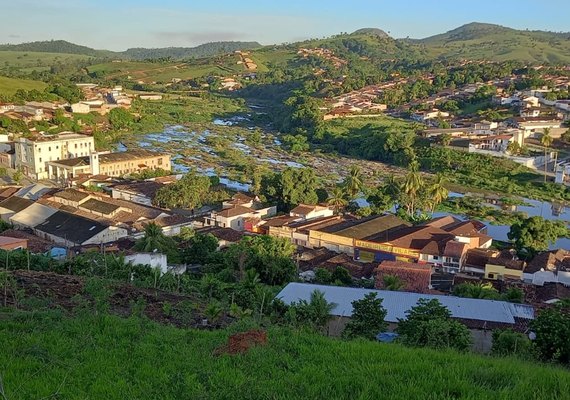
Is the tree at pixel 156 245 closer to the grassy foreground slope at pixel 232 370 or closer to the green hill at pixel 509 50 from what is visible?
the grassy foreground slope at pixel 232 370

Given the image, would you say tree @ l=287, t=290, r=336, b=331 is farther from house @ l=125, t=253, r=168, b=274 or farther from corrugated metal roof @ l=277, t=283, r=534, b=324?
house @ l=125, t=253, r=168, b=274

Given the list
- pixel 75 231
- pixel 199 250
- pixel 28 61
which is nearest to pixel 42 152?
pixel 75 231

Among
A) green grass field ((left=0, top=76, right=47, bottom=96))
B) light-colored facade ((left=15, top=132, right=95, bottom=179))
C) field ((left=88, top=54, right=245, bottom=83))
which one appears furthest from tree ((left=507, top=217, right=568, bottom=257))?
field ((left=88, top=54, right=245, bottom=83))

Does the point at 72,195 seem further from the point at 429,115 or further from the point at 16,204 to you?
the point at 429,115

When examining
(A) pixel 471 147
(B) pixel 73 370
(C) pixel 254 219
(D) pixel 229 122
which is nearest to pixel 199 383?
(B) pixel 73 370

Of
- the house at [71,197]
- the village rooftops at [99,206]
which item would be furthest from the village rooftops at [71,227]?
the house at [71,197]

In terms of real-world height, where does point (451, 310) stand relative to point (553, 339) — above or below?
below

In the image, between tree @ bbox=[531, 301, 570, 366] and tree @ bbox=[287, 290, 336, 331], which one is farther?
tree @ bbox=[287, 290, 336, 331]

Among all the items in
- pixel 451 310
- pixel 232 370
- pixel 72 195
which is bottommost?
pixel 72 195
